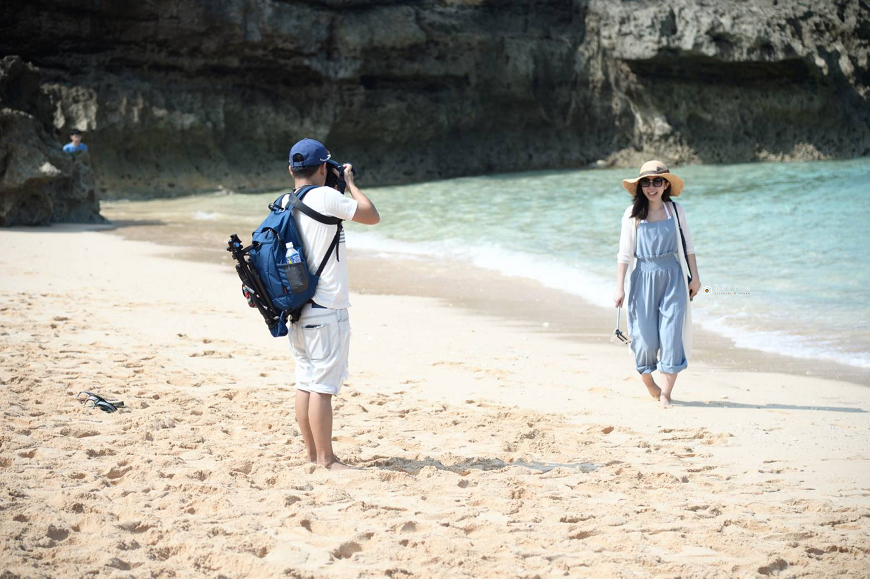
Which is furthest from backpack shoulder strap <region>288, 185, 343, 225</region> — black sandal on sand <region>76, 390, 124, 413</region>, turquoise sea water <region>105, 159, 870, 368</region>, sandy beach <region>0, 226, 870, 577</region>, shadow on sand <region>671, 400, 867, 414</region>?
turquoise sea water <region>105, 159, 870, 368</region>

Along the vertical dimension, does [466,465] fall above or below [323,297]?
below

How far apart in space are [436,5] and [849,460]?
2204 centimetres

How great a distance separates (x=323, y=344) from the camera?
3.77 metres

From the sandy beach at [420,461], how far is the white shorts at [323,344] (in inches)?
16.4

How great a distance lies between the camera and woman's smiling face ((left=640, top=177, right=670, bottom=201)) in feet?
17.3

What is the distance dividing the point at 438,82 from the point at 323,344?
2236cm

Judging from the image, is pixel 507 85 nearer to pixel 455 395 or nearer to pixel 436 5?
pixel 436 5

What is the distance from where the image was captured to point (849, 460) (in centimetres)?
409

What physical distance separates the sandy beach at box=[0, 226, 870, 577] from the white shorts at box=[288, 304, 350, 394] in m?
0.42

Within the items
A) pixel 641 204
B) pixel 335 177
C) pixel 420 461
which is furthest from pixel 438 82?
pixel 420 461

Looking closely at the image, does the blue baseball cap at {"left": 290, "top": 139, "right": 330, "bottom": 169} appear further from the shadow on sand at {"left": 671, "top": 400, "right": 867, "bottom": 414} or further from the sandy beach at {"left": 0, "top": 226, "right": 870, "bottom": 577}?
the shadow on sand at {"left": 671, "top": 400, "right": 867, "bottom": 414}

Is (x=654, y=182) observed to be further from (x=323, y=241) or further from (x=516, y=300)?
(x=516, y=300)

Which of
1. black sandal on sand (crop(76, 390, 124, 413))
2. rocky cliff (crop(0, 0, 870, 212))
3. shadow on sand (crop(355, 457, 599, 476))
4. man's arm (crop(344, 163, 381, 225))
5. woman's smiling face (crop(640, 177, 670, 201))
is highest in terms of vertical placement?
rocky cliff (crop(0, 0, 870, 212))

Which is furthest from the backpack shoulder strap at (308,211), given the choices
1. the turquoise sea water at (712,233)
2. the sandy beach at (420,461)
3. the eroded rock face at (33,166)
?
the eroded rock face at (33,166)
